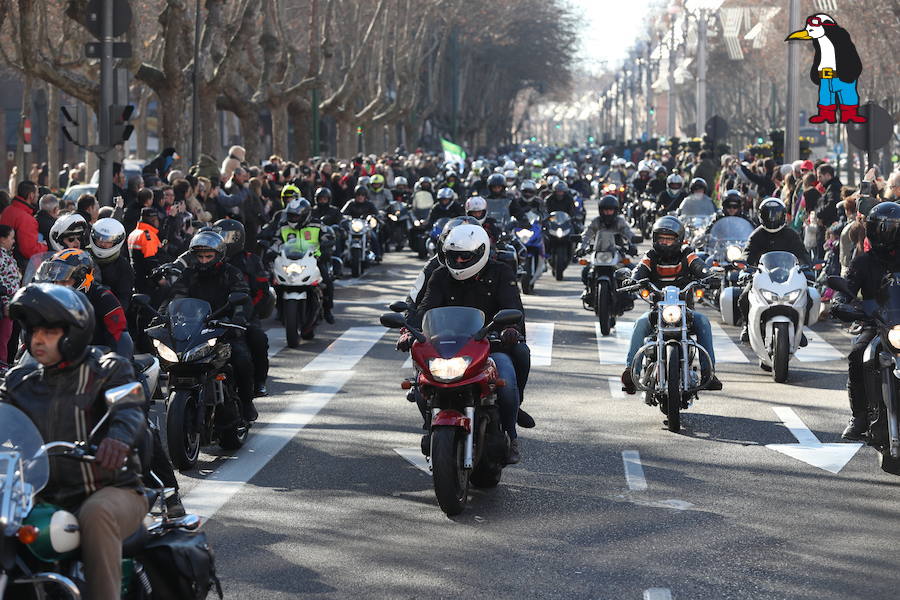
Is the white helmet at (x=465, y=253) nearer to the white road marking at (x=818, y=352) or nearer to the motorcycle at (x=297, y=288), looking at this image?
the white road marking at (x=818, y=352)

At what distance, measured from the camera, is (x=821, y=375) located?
15.4 metres

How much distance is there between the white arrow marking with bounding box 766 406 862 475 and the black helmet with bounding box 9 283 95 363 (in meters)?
5.94

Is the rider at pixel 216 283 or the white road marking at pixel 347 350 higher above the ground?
the rider at pixel 216 283

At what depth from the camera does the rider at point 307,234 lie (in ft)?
60.9

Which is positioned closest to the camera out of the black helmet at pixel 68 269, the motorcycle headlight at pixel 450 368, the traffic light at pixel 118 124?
the motorcycle headlight at pixel 450 368

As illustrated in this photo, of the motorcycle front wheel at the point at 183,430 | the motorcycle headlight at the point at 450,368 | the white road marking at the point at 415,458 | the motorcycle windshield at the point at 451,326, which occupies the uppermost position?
the motorcycle windshield at the point at 451,326

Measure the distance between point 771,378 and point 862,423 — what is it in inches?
188

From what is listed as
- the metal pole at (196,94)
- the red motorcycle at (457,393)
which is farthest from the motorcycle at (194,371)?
the metal pole at (196,94)

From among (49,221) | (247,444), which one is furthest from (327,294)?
(247,444)

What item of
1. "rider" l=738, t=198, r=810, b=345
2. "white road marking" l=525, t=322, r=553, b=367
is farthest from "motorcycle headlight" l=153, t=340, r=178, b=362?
"rider" l=738, t=198, r=810, b=345

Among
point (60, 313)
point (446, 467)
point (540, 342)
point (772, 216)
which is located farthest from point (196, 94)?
point (60, 313)

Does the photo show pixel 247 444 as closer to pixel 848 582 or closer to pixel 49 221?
pixel 848 582

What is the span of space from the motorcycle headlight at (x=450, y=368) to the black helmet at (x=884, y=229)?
2.87 metres

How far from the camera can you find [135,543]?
19.3 ft
